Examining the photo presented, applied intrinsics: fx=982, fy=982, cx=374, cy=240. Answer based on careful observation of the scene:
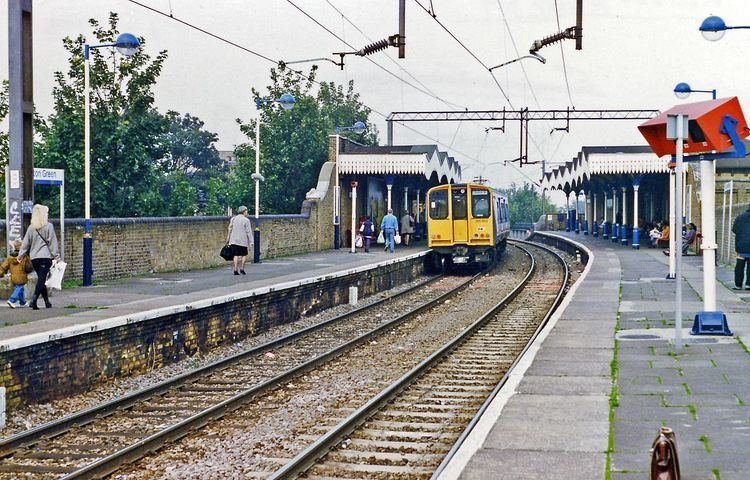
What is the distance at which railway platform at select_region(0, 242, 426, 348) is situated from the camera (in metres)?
12.9

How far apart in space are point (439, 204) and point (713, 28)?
1432 centimetres

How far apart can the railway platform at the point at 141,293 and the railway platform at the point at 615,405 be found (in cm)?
544

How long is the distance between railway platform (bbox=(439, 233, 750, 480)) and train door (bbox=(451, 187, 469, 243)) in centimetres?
1594

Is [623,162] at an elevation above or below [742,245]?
above

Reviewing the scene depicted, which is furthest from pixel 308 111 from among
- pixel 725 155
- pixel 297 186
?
pixel 725 155

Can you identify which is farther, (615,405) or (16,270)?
(16,270)

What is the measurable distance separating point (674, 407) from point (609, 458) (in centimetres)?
199

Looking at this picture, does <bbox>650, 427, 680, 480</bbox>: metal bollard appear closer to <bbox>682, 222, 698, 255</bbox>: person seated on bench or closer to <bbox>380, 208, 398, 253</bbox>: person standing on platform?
<bbox>682, 222, 698, 255</bbox>: person seated on bench

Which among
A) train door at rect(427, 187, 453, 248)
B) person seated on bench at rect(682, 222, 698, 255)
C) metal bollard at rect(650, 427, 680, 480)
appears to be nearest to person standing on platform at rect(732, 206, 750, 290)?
person seated on bench at rect(682, 222, 698, 255)

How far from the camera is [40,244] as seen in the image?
14.2 m

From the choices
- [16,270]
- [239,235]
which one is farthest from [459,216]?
[16,270]

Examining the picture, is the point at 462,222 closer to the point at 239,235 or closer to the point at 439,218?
the point at 439,218

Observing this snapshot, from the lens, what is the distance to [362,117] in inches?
2640

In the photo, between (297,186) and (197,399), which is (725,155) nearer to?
(197,399)
